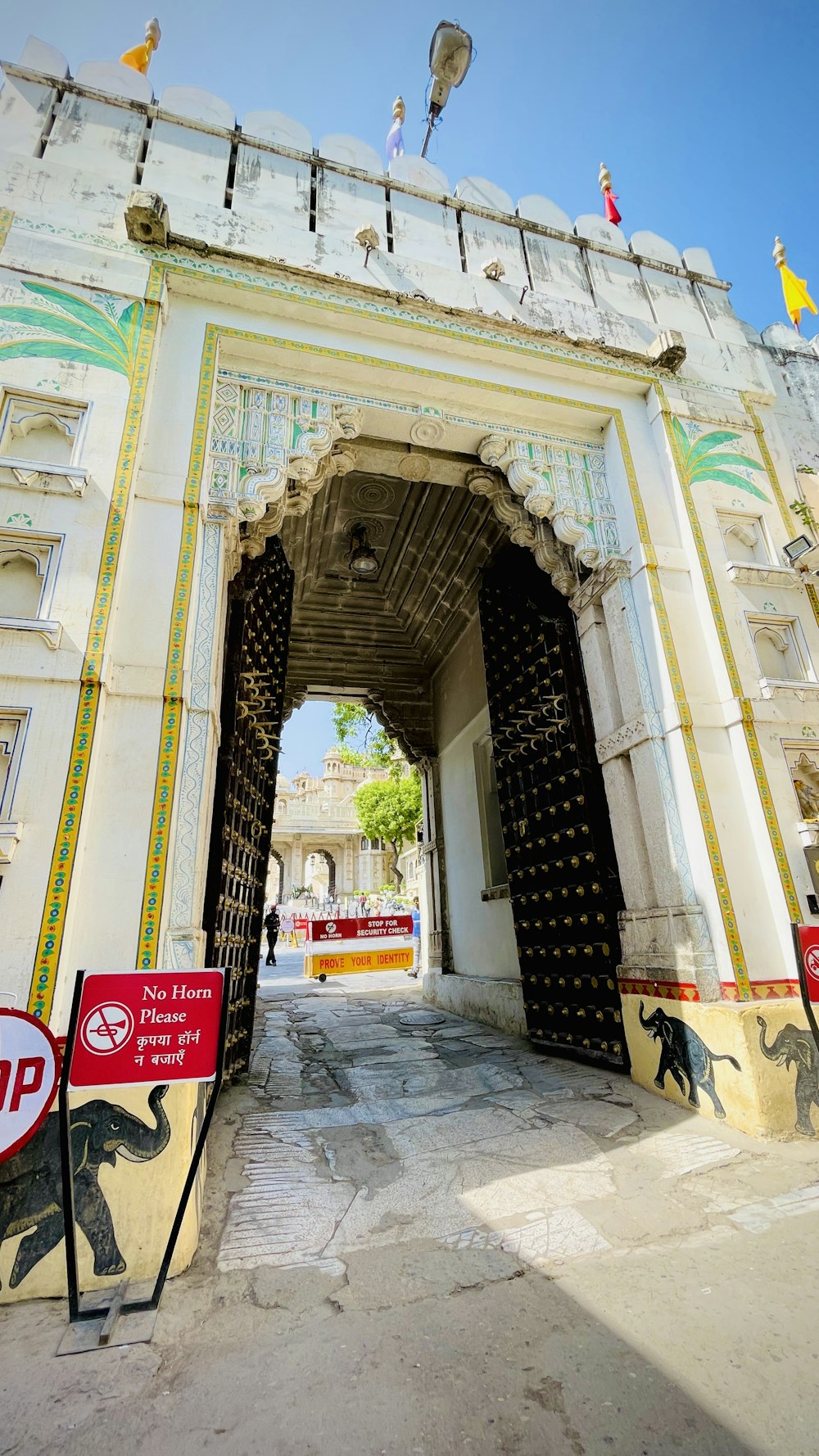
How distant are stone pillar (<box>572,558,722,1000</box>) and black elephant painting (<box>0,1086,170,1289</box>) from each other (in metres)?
3.02

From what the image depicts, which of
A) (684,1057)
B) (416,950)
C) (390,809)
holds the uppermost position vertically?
(390,809)

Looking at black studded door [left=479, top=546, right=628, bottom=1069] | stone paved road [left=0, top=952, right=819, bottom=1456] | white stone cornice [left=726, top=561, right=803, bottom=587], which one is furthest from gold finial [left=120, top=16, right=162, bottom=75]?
stone paved road [left=0, top=952, right=819, bottom=1456]

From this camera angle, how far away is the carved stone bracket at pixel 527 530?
520 centimetres

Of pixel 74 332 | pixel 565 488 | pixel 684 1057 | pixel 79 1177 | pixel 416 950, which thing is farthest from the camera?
pixel 416 950

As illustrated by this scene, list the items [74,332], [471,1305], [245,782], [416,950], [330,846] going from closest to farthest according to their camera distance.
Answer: [471,1305] → [74,332] → [245,782] → [416,950] → [330,846]

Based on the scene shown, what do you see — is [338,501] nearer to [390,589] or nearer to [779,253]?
[390,589]

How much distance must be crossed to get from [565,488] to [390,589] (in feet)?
11.7

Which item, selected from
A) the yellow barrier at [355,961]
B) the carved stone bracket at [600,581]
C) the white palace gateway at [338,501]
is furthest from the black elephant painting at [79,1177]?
the yellow barrier at [355,961]

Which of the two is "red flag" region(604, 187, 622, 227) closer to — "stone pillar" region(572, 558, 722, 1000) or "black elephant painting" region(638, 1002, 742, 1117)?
"stone pillar" region(572, 558, 722, 1000)

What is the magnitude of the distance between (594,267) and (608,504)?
Answer: 2668mm

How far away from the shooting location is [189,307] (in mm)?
4438

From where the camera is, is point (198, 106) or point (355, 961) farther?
point (355, 961)

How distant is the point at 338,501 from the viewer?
264 inches

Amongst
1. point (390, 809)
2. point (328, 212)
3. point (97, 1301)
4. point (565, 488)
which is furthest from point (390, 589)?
point (390, 809)
